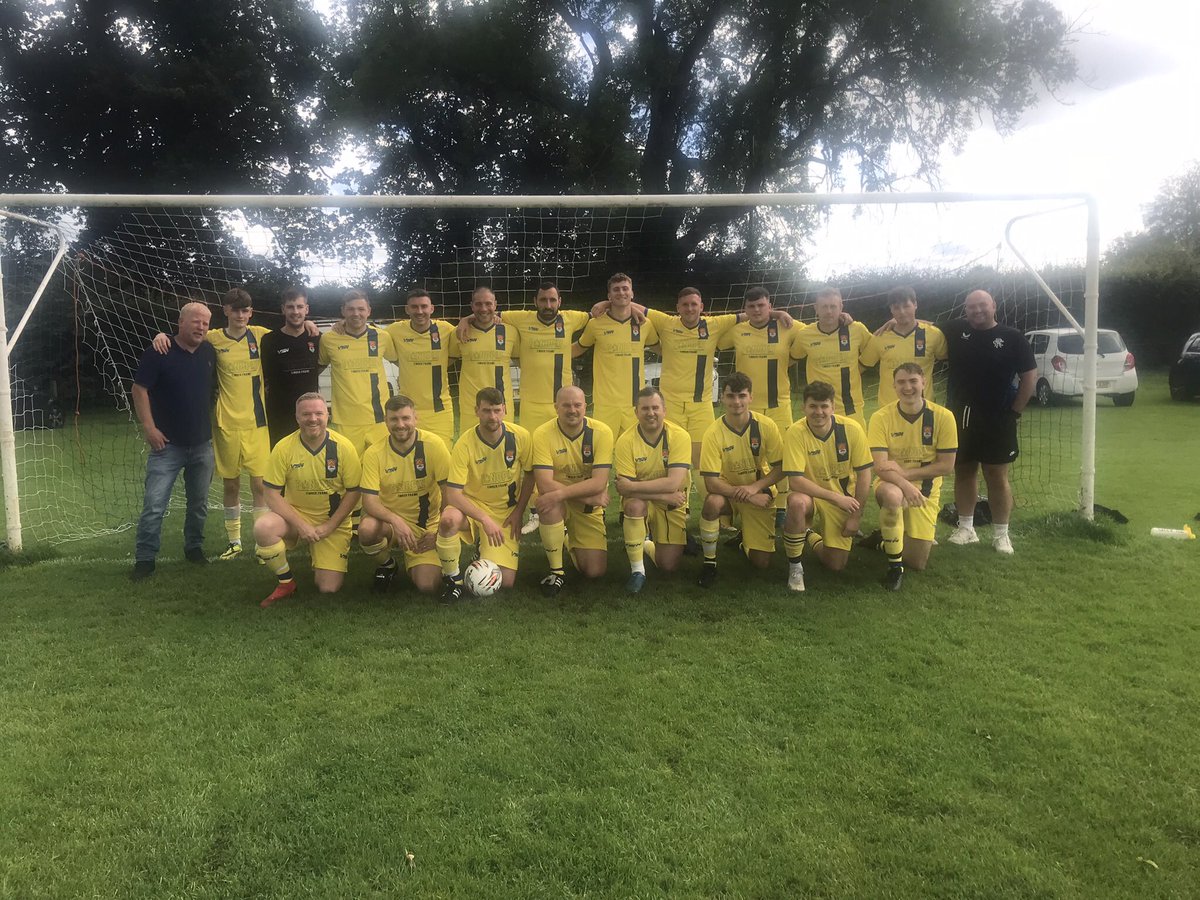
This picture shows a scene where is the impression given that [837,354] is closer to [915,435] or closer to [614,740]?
[915,435]

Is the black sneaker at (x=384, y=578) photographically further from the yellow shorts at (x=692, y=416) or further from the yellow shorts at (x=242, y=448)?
the yellow shorts at (x=692, y=416)

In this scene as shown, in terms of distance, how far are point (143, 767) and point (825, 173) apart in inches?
675

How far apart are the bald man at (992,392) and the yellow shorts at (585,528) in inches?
96.5

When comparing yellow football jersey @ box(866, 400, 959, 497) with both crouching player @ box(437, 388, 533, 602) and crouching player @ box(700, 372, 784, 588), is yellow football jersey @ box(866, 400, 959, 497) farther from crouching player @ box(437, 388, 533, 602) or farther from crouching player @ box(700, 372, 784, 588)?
crouching player @ box(437, 388, 533, 602)

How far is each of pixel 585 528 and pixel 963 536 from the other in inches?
102

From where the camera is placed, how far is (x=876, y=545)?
4953mm

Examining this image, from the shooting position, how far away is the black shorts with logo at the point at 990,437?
189 inches

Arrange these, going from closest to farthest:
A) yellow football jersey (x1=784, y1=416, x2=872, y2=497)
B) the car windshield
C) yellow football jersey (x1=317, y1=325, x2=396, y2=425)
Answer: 1. yellow football jersey (x1=784, y1=416, x2=872, y2=497)
2. yellow football jersey (x1=317, y1=325, x2=396, y2=425)
3. the car windshield

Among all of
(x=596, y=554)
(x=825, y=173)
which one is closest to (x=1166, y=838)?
(x=596, y=554)

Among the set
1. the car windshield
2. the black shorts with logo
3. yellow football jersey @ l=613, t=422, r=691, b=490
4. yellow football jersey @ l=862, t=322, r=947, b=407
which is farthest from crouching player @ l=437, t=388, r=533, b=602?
the car windshield

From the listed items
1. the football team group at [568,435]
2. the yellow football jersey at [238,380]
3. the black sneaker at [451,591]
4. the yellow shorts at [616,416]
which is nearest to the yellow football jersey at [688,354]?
the football team group at [568,435]

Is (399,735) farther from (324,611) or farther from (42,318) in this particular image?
(42,318)

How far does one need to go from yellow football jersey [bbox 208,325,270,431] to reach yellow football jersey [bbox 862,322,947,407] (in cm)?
414

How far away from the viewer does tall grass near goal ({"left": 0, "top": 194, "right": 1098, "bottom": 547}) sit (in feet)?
32.9
